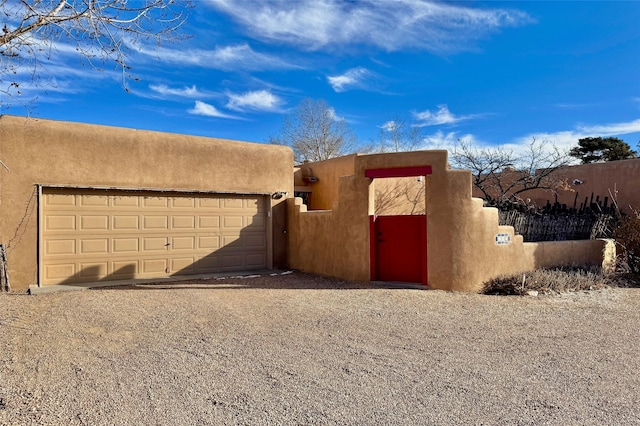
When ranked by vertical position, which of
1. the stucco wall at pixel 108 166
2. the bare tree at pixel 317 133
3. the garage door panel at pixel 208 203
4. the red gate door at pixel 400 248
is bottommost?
the red gate door at pixel 400 248

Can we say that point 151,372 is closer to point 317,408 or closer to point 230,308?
point 317,408

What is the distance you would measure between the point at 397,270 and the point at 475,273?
1773 millimetres

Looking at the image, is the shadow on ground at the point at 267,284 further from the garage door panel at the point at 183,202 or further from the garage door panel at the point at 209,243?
the garage door panel at the point at 183,202

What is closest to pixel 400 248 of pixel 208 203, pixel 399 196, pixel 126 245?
pixel 399 196

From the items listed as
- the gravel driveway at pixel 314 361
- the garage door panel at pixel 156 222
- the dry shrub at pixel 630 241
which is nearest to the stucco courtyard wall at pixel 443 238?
the dry shrub at pixel 630 241

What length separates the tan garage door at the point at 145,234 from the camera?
972 centimetres

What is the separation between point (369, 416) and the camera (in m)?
3.52

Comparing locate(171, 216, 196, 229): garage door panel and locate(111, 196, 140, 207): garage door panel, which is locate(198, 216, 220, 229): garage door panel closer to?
locate(171, 216, 196, 229): garage door panel

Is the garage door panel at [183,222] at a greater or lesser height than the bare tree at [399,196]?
lesser

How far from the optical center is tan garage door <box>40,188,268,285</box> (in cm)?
972

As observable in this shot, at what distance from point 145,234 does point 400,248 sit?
637 centimetres

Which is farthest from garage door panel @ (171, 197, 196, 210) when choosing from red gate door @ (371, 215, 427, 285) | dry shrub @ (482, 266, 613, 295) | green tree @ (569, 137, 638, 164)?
green tree @ (569, 137, 638, 164)

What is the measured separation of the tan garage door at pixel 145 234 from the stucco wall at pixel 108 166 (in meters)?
0.29

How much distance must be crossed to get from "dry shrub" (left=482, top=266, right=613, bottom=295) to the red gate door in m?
1.59
